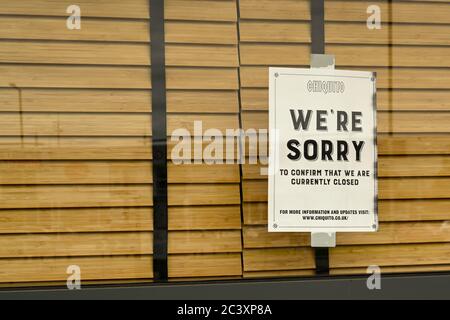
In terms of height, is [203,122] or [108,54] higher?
[108,54]

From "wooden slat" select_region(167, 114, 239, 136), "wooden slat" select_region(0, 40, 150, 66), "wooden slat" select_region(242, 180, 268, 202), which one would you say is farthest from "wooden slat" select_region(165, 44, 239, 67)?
"wooden slat" select_region(242, 180, 268, 202)

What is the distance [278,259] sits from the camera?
5078 millimetres

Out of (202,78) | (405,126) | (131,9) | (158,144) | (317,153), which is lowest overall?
(317,153)

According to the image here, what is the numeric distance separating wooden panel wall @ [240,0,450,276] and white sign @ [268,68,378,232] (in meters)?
0.13

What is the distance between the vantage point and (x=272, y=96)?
4.99 metres

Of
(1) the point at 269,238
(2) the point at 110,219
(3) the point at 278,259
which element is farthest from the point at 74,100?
(3) the point at 278,259

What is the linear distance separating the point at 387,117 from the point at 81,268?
3119 millimetres

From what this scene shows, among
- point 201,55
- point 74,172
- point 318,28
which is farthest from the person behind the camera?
point 318,28

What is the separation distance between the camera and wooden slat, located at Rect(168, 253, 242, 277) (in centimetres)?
495

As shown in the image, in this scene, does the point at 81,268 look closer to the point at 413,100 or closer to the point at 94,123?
the point at 94,123

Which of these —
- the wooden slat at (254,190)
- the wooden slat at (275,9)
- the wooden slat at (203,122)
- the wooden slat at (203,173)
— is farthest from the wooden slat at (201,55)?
the wooden slat at (254,190)

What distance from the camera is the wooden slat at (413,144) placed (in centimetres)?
519

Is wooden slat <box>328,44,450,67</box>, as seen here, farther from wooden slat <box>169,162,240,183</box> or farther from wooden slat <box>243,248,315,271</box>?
wooden slat <box>243,248,315,271</box>

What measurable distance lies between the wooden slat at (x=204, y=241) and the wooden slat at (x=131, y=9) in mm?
1952
